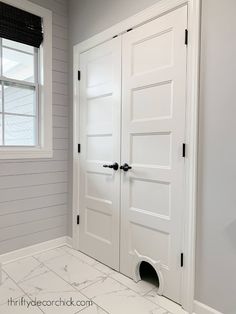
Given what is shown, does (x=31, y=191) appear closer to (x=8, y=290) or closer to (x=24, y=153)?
(x=24, y=153)

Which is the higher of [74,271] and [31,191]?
[31,191]

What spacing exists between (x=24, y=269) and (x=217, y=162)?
2.06 m

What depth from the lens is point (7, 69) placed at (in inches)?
104

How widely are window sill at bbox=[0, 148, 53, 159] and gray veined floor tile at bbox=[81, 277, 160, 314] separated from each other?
1.46 m

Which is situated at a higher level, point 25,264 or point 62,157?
point 62,157

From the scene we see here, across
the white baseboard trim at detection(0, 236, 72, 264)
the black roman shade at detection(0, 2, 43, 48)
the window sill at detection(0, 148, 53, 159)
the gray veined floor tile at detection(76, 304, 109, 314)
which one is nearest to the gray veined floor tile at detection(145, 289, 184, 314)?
the gray veined floor tile at detection(76, 304, 109, 314)

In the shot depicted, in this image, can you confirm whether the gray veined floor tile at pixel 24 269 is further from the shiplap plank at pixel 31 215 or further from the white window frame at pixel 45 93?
the white window frame at pixel 45 93

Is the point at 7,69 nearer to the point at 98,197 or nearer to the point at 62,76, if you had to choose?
the point at 62,76

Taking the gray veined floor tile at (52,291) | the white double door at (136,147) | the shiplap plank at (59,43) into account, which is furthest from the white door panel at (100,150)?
the gray veined floor tile at (52,291)

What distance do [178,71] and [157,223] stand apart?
48.4 inches

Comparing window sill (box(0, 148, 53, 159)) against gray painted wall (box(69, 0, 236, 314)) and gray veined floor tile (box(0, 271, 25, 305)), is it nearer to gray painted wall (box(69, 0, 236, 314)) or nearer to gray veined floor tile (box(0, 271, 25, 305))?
gray veined floor tile (box(0, 271, 25, 305))

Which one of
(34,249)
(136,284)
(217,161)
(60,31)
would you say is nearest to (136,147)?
(217,161)

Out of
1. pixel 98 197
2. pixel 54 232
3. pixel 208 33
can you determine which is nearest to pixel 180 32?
pixel 208 33

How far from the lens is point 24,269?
7.95 feet
